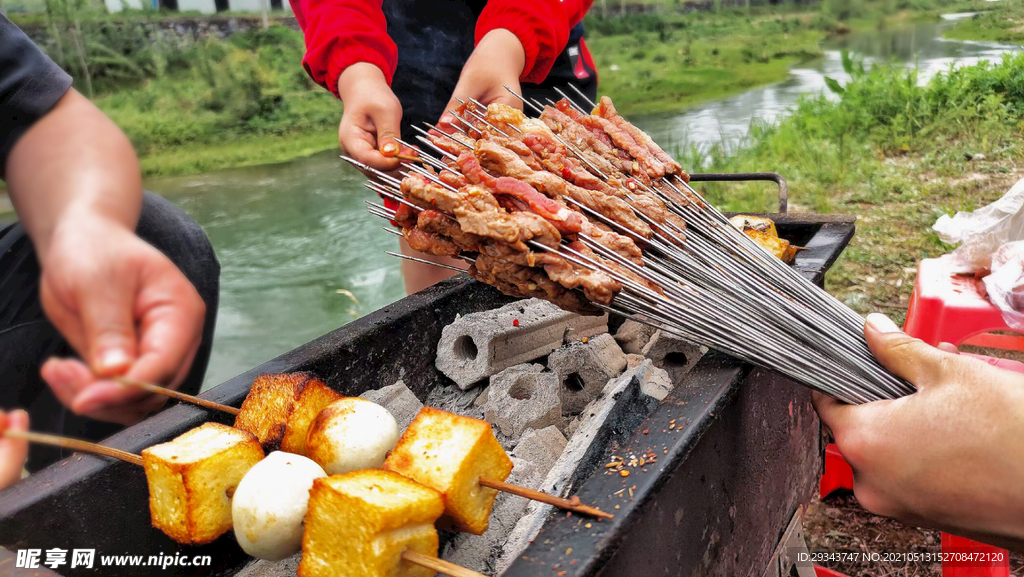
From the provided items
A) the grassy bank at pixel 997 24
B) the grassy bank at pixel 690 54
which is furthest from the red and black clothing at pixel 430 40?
the grassy bank at pixel 690 54

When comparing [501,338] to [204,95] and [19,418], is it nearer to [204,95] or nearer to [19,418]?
[204,95]

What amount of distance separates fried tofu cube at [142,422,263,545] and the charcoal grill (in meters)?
0.16

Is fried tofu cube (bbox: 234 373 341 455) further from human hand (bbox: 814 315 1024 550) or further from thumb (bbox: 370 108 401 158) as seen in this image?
human hand (bbox: 814 315 1024 550)

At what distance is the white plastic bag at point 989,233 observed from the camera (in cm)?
236

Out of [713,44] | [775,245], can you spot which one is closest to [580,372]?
A: [775,245]

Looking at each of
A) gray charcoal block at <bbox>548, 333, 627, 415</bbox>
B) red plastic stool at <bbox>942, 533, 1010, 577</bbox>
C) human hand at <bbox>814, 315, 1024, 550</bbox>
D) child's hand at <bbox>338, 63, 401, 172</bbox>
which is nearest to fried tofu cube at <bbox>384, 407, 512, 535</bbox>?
gray charcoal block at <bbox>548, 333, 627, 415</bbox>

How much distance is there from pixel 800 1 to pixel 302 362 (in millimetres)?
21022

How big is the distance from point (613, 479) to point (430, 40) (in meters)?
2.79

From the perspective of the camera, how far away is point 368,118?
7.80 ft

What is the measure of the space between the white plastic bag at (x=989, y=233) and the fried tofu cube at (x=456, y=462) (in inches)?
84.1

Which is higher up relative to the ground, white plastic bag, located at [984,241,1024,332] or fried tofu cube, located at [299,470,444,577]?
fried tofu cube, located at [299,470,444,577]

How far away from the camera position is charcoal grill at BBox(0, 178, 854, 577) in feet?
3.92

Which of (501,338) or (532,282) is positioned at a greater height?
(532,282)

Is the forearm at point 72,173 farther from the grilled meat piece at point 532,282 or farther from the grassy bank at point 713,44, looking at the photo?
the grassy bank at point 713,44
